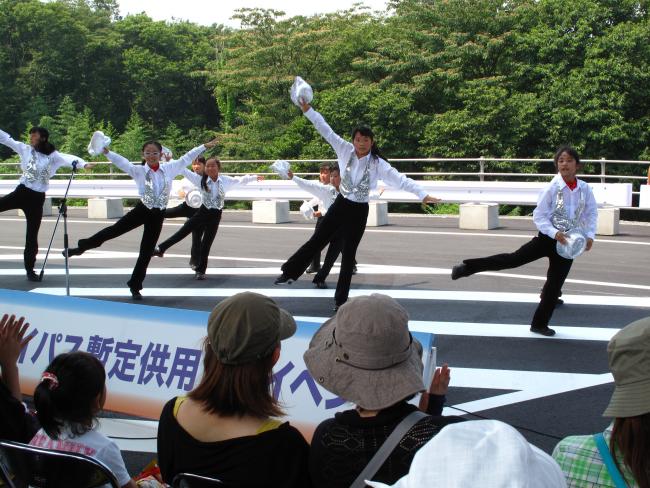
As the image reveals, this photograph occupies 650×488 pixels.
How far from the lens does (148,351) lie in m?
5.60

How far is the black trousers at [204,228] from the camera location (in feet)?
36.2

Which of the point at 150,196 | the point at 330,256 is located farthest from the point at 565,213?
the point at 150,196

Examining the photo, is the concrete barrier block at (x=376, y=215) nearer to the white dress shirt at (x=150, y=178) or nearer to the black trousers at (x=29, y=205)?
the white dress shirt at (x=150, y=178)

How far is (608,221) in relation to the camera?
566 inches

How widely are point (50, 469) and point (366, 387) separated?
121 cm

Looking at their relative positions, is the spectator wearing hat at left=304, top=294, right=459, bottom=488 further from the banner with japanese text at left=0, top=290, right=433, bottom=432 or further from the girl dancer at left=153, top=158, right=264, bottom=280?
the girl dancer at left=153, top=158, right=264, bottom=280

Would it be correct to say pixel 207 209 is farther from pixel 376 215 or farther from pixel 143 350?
pixel 143 350

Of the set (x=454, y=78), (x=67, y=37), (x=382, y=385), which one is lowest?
(x=382, y=385)

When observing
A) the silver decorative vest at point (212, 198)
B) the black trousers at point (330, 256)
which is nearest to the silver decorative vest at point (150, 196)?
the silver decorative vest at point (212, 198)

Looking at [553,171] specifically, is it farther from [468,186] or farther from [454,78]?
[468,186]

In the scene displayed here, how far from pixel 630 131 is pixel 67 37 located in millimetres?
34784

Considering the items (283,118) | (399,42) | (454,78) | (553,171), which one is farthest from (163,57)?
(553,171)

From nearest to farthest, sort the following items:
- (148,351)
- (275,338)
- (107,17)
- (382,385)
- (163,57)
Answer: (382,385), (275,338), (148,351), (163,57), (107,17)

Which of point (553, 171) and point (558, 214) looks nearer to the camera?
point (558, 214)
